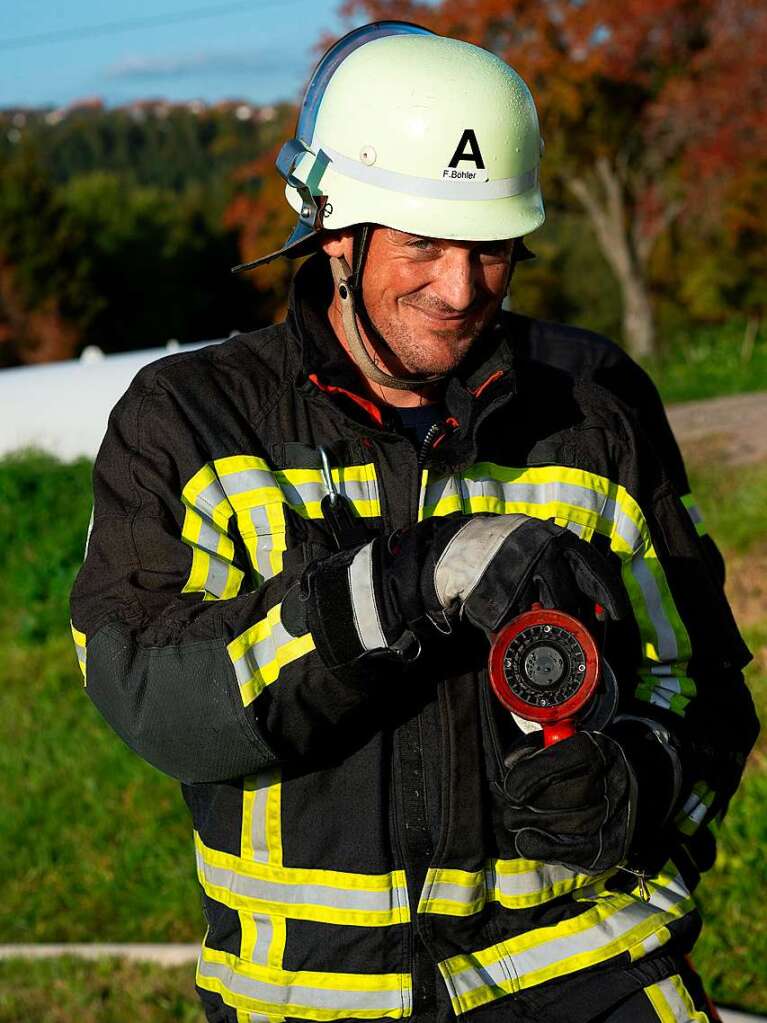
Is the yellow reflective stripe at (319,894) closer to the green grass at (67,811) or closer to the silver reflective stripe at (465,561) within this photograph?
the silver reflective stripe at (465,561)

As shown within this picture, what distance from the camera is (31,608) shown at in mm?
9023

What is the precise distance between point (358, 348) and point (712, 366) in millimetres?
13124

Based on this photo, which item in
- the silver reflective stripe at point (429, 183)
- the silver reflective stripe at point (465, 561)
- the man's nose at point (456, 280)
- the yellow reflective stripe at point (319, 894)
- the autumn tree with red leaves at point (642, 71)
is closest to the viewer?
the silver reflective stripe at point (465, 561)

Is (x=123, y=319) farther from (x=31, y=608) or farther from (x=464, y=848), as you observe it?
(x=464, y=848)

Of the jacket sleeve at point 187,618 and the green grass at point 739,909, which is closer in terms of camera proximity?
the jacket sleeve at point 187,618

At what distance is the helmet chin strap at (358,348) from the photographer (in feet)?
9.44

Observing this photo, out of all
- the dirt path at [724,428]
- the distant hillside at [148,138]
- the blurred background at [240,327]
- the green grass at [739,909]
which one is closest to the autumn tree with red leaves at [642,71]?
the blurred background at [240,327]

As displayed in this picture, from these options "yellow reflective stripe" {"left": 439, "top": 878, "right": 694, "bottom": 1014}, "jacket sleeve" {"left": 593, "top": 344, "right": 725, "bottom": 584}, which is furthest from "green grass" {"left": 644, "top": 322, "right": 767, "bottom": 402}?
"yellow reflective stripe" {"left": 439, "top": 878, "right": 694, "bottom": 1014}

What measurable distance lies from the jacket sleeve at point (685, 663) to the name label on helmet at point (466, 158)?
644 mm

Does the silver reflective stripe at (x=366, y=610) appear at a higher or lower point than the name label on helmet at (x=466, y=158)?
lower

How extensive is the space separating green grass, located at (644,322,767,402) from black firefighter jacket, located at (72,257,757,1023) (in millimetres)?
10402

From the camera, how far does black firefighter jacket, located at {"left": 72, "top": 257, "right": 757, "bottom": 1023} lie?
2.46 meters

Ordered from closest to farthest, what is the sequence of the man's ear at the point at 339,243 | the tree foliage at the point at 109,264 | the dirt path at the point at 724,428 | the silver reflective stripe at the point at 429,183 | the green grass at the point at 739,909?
Answer: the silver reflective stripe at the point at 429,183, the man's ear at the point at 339,243, the green grass at the point at 739,909, the dirt path at the point at 724,428, the tree foliage at the point at 109,264

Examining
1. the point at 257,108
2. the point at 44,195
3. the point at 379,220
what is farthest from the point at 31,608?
the point at 257,108
